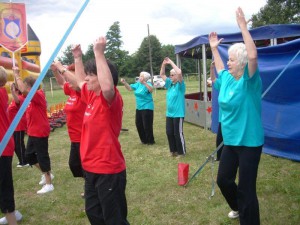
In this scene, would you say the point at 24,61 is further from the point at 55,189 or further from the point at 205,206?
the point at 205,206

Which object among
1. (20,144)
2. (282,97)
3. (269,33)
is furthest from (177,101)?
(20,144)

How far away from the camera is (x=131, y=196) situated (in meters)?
4.79

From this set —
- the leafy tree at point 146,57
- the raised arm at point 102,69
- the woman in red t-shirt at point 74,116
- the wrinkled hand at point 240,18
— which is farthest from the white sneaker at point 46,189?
the leafy tree at point 146,57

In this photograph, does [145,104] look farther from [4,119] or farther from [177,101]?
[4,119]

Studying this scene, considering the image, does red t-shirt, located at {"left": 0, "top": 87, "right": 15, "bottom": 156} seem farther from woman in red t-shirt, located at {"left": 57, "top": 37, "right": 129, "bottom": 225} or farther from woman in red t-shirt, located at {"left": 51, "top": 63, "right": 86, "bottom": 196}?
woman in red t-shirt, located at {"left": 57, "top": 37, "right": 129, "bottom": 225}

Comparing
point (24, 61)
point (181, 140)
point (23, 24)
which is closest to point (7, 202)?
point (181, 140)

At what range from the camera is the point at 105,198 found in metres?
2.51

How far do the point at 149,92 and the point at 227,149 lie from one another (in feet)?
16.5

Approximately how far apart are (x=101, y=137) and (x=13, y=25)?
269 inches

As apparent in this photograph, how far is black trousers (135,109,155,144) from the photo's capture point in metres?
8.23

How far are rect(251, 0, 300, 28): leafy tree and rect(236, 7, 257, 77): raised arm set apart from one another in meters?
29.5

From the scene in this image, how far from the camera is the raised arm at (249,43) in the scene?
267cm

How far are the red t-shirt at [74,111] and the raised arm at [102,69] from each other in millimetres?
1883

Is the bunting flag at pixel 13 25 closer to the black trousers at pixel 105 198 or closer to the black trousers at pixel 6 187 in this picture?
the black trousers at pixel 6 187
